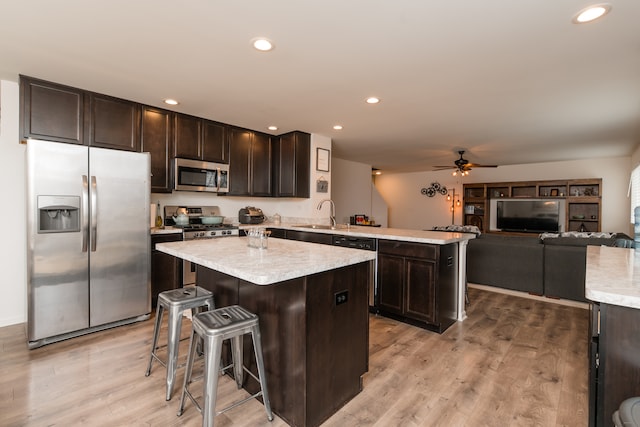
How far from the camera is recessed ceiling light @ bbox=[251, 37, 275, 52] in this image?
2.12 metres

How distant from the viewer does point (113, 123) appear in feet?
10.7

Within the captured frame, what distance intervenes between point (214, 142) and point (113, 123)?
1.23m

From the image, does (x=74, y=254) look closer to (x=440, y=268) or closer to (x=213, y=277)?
(x=213, y=277)

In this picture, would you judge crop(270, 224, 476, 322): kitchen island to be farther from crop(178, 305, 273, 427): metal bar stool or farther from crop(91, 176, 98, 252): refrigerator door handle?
crop(91, 176, 98, 252): refrigerator door handle

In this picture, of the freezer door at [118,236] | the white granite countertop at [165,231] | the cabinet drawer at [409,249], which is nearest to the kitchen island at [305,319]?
the cabinet drawer at [409,249]

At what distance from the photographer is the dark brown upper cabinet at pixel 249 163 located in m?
4.52

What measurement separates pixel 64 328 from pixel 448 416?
3155mm

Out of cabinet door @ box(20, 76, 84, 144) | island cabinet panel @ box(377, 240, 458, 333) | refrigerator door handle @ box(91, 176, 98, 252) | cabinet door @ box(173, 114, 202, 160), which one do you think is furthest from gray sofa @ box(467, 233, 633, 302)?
cabinet door @ box(20, 76, 84, 144)

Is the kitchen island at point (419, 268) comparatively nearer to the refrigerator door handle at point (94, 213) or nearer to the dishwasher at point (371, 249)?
the dishwasher at point (371, 249)

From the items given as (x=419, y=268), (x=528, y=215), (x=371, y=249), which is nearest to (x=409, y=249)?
(x=419, y=268)

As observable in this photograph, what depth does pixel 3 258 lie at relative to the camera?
119 inches

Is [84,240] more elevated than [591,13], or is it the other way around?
[591,13]

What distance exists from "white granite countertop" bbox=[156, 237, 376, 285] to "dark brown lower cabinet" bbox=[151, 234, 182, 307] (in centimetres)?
138

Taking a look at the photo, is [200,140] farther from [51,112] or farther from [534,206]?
[534,206]
